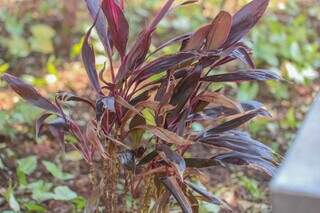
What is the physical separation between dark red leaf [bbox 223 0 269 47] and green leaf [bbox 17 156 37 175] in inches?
45.8

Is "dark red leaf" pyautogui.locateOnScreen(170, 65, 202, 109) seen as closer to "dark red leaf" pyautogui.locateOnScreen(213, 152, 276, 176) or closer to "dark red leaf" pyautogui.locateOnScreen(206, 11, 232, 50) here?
"dark red leaf" pyautogui.locateOnScreen(206, 11, 232, 50)

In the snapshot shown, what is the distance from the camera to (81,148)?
Result: 6.42ft

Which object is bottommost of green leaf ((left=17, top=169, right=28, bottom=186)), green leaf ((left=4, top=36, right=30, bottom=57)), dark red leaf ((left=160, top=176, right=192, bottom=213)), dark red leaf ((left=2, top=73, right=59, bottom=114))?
dark red leaf ((left=160, top=176, right=192, bottom=213))

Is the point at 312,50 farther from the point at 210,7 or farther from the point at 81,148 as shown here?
the point at 81,148

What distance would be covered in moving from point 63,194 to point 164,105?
2.89ft

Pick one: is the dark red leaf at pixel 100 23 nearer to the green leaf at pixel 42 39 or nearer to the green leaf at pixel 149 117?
the green leaf at pixel 149 117

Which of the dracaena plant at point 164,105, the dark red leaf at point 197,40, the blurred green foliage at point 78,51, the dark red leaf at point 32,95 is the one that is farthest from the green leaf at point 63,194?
the dark red leaf at point 197,40

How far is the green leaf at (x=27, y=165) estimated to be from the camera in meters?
2.64

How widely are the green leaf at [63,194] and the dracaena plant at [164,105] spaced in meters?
0.53

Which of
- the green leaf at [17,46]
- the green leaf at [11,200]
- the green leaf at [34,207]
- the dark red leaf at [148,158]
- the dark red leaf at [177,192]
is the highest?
the green leaf at [17,46]

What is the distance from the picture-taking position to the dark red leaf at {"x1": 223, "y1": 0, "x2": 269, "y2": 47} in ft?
5.97

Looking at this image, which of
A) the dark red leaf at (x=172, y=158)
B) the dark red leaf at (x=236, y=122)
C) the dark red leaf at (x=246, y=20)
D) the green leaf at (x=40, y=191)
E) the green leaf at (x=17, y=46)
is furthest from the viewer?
the green leaf at (x=17, y=46)

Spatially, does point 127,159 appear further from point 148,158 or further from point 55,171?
point 55,171

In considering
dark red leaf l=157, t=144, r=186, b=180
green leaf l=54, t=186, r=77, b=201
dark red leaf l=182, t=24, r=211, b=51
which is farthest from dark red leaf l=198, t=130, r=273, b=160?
green leaf l=54, t=186, r=77, b=201
